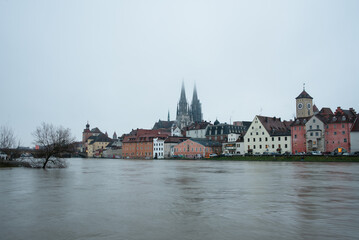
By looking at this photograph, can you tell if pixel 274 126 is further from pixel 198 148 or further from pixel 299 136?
pixel 198 148

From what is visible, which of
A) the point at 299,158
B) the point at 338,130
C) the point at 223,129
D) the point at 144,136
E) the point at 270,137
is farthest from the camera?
the point at 144,136

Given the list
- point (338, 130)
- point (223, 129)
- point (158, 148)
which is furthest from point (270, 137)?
point (158, 148)

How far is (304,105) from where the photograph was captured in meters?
110

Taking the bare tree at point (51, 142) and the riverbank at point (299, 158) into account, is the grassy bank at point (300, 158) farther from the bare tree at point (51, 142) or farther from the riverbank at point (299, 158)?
the bare tree at point (51, 142)

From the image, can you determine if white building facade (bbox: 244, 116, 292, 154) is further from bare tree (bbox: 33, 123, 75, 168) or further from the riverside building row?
bare tree (bbox: 33, 123, 75, 168)

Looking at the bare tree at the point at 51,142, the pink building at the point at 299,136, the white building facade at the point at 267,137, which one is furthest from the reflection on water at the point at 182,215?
the white building facade at the point at 267,137

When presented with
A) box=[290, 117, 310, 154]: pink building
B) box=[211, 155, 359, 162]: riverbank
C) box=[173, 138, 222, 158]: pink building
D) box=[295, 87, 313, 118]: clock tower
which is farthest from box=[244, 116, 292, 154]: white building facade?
box=[173, 138, 222, 158]: pink building

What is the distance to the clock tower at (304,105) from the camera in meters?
110

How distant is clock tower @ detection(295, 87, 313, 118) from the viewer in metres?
110

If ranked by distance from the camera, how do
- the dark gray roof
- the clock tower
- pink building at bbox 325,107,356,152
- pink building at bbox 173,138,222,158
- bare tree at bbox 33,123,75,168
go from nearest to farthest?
bare tree at bbox 33,123,75,168 < pink building at bbox 325,107,356,152 < the clock tower < pink building at bbox 173,138,222,158 < the dark gray roof

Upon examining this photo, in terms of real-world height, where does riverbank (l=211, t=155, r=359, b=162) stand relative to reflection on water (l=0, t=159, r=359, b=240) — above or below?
above

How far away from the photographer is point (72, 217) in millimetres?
15078

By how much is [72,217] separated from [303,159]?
230ft

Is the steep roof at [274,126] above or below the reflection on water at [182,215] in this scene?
above
